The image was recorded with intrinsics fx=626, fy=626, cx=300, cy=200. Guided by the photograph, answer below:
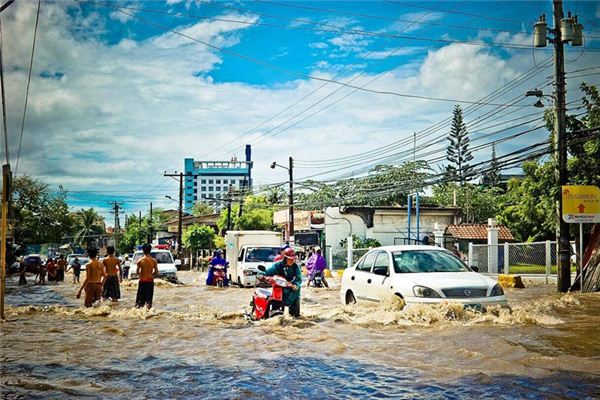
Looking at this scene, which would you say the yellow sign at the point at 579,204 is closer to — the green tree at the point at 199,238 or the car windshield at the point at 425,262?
the car windshield at the point at 425,262

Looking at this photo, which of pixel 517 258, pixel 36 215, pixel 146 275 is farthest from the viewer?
pixel 36 215

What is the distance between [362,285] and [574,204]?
9056 millimetres

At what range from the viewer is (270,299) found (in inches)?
455

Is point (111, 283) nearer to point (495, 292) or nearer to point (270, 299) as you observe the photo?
point (270, 299)

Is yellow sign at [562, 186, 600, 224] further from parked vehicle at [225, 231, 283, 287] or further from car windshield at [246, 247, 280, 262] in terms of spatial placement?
car windshield at [246, 247, 280, 262]

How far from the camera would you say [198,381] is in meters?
7.36

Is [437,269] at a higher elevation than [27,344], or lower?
higher

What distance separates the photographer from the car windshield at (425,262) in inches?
477

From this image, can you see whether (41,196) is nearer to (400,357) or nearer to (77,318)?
(77,318)

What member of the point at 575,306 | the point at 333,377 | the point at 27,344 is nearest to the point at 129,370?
the point at 333,377

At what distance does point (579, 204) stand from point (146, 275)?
1261 centimetres

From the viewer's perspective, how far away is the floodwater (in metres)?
6.78

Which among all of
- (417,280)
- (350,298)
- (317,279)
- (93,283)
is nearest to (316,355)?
(417,280)

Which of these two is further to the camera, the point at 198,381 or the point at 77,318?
the point at 77,318
